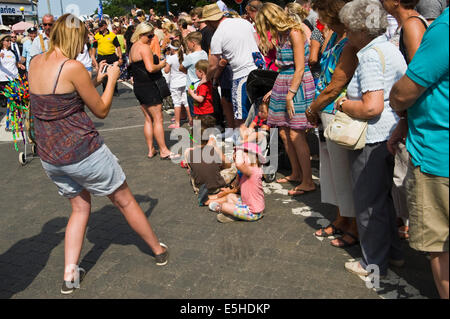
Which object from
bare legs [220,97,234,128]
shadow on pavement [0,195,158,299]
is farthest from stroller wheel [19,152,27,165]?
bare legs [220,97,234,128]

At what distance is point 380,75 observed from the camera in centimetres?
283

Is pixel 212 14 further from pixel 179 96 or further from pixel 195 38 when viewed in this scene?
pixel 179 96

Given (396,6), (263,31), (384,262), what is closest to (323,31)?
(263,31)

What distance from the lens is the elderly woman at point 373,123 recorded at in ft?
9.37

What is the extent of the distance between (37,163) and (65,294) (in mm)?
4282

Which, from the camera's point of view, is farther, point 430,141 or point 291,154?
point 291,154

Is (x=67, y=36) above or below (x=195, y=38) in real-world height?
above

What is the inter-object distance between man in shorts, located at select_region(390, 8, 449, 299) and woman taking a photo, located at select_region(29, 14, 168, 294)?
6.78 feet

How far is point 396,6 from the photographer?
3.02 metres

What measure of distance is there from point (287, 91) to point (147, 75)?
2.49 meters

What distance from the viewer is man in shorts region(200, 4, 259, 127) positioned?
19.3ft

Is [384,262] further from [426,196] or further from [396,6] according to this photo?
[396,6]

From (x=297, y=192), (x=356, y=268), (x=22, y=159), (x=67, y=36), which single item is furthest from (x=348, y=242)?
(x=22, y=159)

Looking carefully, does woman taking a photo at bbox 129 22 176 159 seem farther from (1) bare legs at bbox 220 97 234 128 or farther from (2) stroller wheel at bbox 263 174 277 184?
(2) stroller wheel at bbox 263 174 277 184
